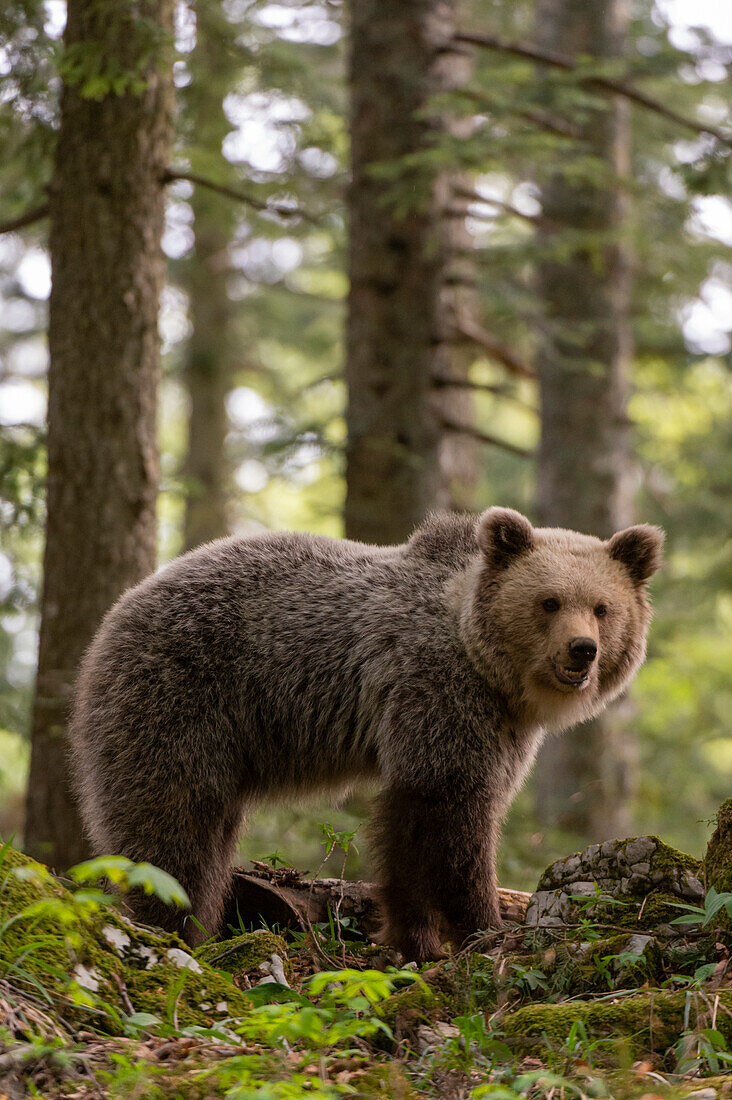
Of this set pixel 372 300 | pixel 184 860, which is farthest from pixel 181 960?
pixel 372 300

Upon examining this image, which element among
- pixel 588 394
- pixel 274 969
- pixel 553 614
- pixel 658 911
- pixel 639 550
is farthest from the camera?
pixel 588 394

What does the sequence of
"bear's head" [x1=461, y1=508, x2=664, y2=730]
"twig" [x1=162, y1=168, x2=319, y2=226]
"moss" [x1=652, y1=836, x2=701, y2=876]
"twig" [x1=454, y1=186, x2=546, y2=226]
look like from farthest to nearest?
"twig" [x1=454, y1=186, x2=546, y2=226], "twig" [x1=162, y1=168, x2=319, y2=226], "bear's head" [x1=461, y1=508, x2=664, y2=730], "moss" [x1=652, y1=836, x2=701, y2=876]

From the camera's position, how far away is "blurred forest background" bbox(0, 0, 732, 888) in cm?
706

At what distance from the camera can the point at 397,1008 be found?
3939mm

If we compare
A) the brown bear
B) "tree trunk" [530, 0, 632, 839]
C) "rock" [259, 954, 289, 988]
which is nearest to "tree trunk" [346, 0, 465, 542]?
"tree trunk" [530, 0, 632, 839]

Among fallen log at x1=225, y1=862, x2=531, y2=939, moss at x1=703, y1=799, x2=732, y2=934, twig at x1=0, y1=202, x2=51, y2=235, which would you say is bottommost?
fallen log at x1=225, y1=862, x2=531, y2=939

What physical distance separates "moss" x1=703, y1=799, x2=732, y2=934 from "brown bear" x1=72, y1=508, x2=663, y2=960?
1.12m

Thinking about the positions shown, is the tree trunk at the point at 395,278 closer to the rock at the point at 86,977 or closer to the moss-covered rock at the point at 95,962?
the moss-covered rock at the point at 95,962

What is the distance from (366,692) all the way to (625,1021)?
2.44 meters

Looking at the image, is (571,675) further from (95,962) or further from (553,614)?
(95,962)

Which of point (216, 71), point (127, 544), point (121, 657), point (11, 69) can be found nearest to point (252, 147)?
point (216, 71)

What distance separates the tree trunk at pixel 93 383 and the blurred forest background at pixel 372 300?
0.02 metres

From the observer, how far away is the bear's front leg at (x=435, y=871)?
5.24 metres

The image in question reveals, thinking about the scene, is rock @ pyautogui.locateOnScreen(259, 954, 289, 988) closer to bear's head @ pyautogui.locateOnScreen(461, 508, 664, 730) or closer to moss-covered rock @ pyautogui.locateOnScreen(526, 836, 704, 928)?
moss-covered rock @ pyautogui.locateOnScreen(526, 836, 704, 928)
